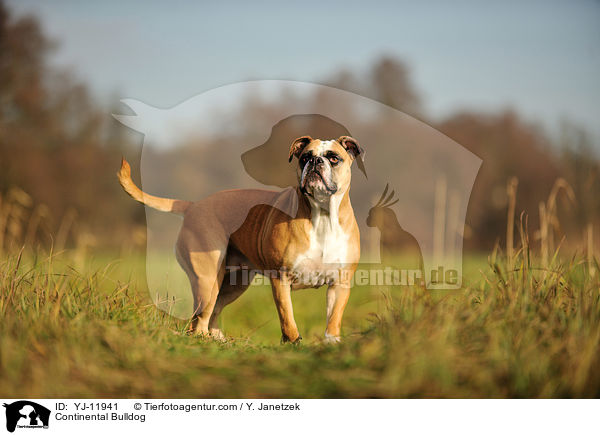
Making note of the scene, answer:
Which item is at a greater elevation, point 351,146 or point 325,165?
point 351,146

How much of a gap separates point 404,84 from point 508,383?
486 inches

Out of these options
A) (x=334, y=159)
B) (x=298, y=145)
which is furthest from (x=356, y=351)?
(x=298, y=145)

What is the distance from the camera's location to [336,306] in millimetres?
4609

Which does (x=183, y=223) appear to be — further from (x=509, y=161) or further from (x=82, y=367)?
(x=509, y=161)

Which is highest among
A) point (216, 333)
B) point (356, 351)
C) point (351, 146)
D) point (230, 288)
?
point (351, 146)

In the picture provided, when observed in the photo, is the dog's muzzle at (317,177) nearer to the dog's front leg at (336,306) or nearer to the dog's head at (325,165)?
the dog's head at (325,165)

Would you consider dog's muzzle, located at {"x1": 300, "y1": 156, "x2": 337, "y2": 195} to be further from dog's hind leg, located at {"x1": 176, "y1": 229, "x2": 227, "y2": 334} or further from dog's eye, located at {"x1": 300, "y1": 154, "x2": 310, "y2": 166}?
dog's hind leg, located at {"x1": 176, "y1": 229, "x2": 227, "y2": 334}

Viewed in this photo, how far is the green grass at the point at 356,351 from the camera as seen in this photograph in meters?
2.86

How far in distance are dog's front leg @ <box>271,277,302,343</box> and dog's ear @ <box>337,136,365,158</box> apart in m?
1.33
